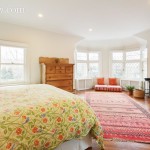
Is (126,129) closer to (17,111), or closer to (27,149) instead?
(27,149)

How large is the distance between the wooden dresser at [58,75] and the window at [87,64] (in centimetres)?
194

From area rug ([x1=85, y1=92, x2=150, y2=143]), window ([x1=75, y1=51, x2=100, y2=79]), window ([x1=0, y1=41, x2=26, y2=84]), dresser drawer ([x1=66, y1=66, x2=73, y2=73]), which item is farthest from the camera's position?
window ([x1=75, y1=51, x2=100, y2=79])

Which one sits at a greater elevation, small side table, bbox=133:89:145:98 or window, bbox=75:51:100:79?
window, bbox=75:51:100:79

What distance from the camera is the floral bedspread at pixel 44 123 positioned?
3.40 ft

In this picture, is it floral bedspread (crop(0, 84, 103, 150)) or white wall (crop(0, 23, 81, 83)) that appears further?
white wall (crop(0, 23, 81, 83))

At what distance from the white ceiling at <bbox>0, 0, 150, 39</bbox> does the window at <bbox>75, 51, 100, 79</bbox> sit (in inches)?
89.6

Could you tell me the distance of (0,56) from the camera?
369cm

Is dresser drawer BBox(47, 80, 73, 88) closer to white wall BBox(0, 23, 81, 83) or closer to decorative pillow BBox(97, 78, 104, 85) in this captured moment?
white wall BBox(0, 23, 81, 83)

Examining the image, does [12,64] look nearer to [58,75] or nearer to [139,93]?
[58,75]

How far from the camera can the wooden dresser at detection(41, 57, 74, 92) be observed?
399cm

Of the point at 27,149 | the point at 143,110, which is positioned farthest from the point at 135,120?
the point at 27,149

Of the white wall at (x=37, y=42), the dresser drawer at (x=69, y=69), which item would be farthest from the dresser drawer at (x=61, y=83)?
the white wall at (x=37, y=42)

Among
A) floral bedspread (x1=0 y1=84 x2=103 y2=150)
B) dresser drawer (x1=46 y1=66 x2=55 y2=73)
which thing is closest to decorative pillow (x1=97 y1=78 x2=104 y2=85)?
dresser drawer (x1=46 y1=66 x2=55 y2=73)

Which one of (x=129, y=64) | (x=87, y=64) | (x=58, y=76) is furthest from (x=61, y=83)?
(x=129, y=64)
